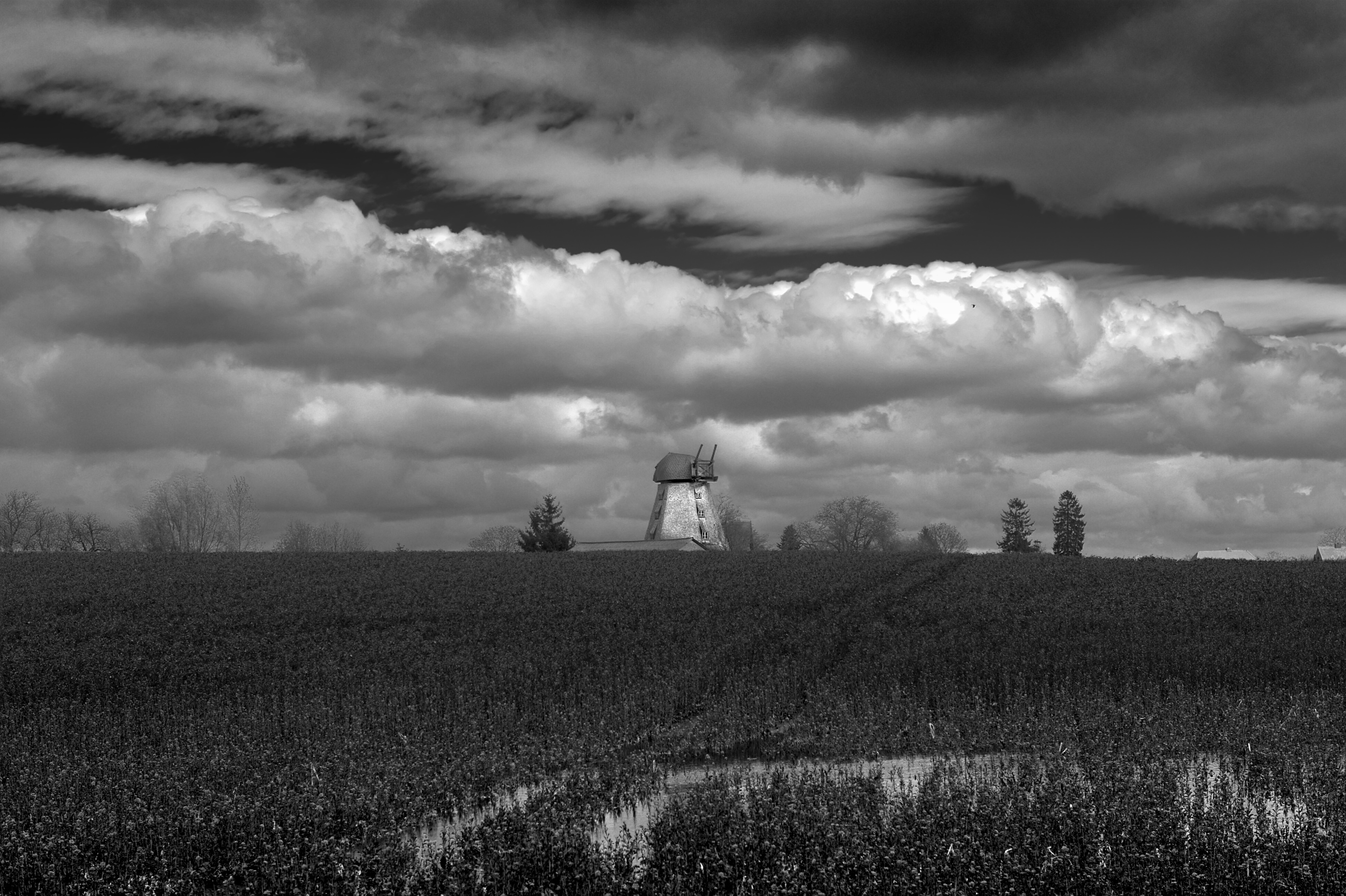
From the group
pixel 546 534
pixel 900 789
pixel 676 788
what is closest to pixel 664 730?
pixel 676 788

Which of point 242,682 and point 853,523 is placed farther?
point 853,523

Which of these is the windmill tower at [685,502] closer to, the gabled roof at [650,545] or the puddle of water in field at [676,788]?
the gabled roof at [650,545]

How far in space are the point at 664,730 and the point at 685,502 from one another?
64.7 m

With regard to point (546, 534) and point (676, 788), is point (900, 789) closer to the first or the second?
point (676, 788)

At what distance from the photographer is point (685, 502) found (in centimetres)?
8356

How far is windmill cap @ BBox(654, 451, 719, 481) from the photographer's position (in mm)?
83562

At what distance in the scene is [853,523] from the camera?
109062mm

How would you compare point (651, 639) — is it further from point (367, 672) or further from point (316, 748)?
point (316, 748)

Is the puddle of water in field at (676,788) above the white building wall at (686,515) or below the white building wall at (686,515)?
below

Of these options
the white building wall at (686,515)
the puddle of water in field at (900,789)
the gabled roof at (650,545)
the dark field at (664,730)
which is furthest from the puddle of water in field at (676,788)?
the white building wall at (686,515)

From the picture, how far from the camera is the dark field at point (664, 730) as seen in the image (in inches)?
451

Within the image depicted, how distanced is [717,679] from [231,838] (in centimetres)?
1257

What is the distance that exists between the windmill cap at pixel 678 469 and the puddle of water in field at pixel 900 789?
6618 centimetres

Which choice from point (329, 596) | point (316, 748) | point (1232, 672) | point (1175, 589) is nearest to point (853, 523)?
point (1175, 589)
